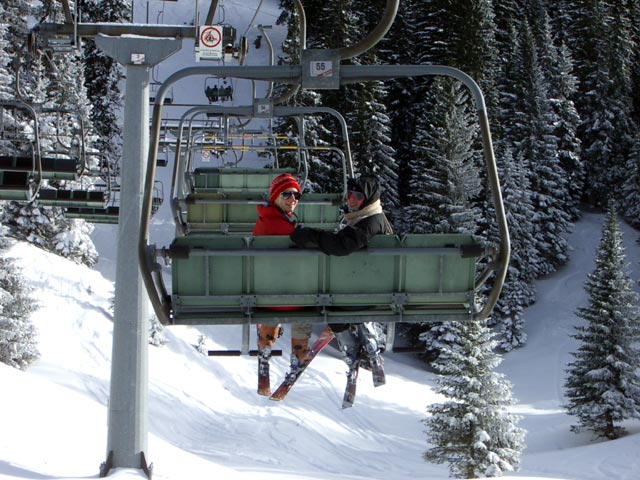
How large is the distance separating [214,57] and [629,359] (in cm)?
2268

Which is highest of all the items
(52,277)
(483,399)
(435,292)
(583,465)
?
(435,292)

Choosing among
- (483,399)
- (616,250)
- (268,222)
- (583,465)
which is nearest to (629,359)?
(616,250)

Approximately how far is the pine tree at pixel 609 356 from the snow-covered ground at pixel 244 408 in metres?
1.28

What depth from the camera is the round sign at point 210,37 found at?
380 inches

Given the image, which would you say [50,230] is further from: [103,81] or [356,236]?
[356,236]

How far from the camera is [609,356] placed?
28438mm

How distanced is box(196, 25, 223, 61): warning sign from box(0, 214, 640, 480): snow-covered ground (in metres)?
5.71

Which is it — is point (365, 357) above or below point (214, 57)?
below

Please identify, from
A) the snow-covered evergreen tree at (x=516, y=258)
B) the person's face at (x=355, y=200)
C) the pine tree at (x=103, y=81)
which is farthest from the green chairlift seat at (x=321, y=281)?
the pine tree at (x=103, y=81)

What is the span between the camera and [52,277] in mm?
27391

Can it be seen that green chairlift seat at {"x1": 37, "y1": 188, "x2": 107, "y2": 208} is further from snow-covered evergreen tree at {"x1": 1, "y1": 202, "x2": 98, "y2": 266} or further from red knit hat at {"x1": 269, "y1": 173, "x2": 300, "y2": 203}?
snow-covered evergreen tree at {"x1": 1, "y1": 202, "x2": 98, "y2": 266}

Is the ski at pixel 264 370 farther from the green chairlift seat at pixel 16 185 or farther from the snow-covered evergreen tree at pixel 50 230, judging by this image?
the snow-covered evergreen tree at pixel 50 230

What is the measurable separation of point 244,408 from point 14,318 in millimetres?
6928

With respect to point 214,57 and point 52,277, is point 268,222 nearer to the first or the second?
point 214,57
